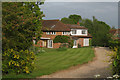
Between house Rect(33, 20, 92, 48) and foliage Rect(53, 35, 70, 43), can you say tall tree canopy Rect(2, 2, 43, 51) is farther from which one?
foliage Rect(53, 35, 70, 43)

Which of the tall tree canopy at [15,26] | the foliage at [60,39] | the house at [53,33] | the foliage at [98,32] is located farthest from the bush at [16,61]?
the foliage at [98,32]

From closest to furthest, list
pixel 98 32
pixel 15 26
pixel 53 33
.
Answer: pixel 15 26 → pixel 53 33 → pixel 98 32

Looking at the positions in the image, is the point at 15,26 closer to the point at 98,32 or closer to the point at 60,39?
the point at 60,39

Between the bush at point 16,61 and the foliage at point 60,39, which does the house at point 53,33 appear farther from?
the bush at point 16,61

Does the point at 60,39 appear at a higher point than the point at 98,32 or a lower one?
lower

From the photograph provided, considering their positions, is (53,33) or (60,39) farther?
(53,33)

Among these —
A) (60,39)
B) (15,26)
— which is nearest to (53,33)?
(60,39)

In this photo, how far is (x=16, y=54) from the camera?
41.7ft

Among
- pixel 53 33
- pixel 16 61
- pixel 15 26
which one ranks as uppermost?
pixel 53 33

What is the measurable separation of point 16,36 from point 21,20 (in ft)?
3.88

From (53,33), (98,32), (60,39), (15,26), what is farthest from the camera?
(98,32)

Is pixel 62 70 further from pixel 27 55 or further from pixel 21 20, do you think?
pixel 21 20

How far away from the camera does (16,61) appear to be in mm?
12828

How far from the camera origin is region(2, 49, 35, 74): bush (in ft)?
41.4
